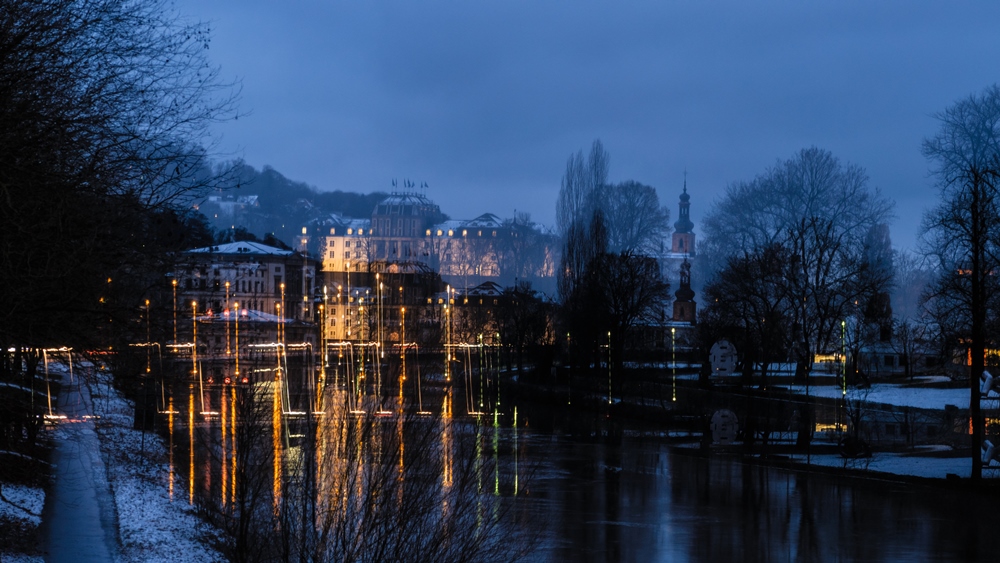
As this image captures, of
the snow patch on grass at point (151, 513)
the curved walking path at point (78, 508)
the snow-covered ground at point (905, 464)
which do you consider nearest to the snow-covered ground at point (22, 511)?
the curved walking path at point (78, 508)

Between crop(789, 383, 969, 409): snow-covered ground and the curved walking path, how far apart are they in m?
21.2

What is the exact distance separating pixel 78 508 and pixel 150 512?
3.07 ft

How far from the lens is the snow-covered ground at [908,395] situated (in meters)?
33.6

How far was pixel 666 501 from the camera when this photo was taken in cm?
2256

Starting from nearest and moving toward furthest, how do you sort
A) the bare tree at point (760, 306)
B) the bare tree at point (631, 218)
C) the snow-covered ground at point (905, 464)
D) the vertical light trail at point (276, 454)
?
the vertical light trail at point (276, 454) → the snow-covered ground at point (905, 464) → the bare tree at point (760, 306) → the bare tree at point (631, 218)

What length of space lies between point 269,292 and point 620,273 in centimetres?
4377

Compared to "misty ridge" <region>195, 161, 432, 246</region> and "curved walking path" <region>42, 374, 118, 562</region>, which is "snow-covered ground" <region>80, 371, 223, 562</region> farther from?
"misty ridge" <region>195, 161, 432, 246</region>

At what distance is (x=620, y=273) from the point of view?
2100 inches

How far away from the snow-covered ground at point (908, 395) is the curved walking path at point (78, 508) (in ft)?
69.6

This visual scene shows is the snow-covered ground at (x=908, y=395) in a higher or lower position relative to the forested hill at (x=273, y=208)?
lower

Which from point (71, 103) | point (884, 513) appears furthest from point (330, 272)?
point (71, 103)

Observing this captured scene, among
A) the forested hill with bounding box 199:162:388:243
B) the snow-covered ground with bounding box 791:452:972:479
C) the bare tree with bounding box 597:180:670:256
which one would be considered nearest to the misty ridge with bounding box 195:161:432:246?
the forested hill with bounding box 199:162:388:243

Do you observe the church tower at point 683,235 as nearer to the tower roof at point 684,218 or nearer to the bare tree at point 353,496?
the tower roof at point 684,218

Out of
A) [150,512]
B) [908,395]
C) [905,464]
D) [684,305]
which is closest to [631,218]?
[684,305]
